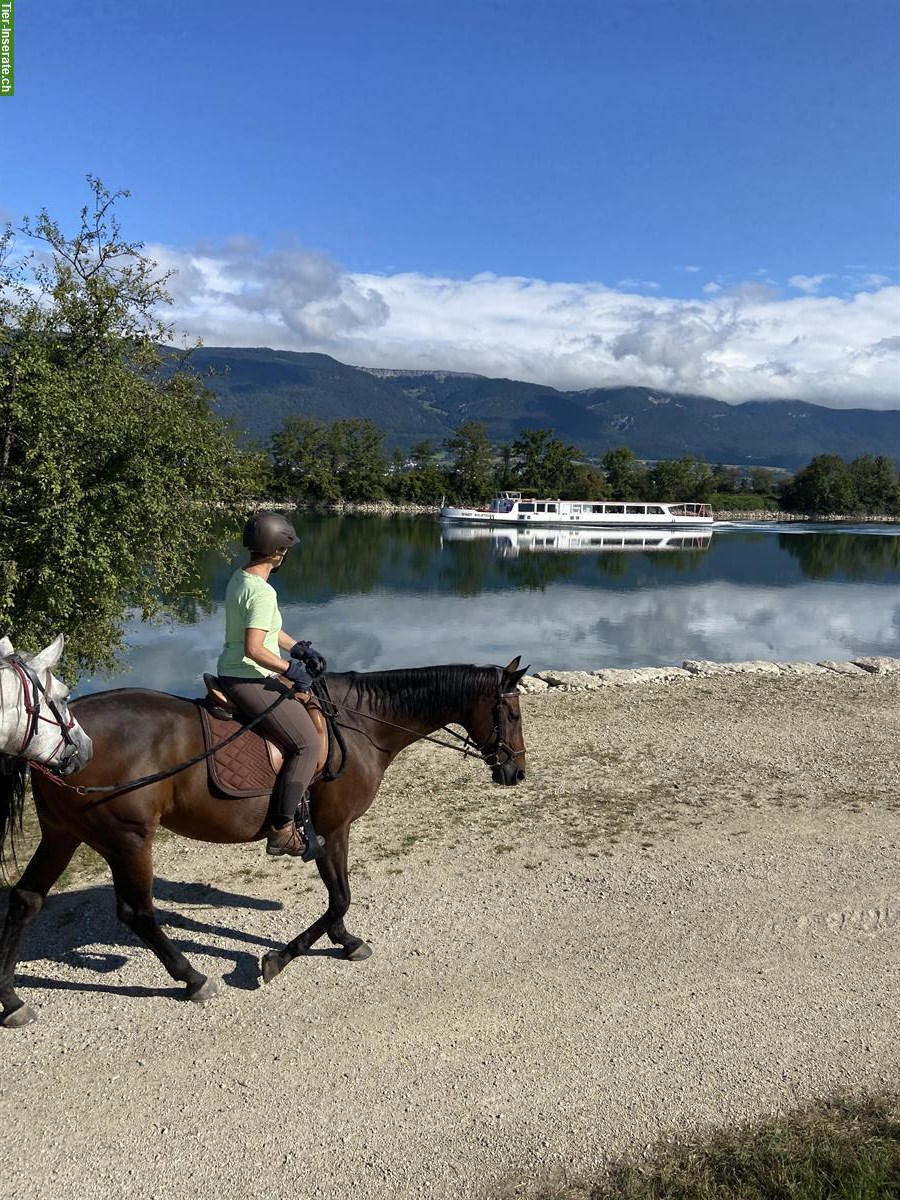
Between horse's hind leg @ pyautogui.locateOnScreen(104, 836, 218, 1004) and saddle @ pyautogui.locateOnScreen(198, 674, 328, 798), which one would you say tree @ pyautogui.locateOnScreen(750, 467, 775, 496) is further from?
horse's hind leg @ pyautogui.locateOnScreen(104, 836, 218, 1004)

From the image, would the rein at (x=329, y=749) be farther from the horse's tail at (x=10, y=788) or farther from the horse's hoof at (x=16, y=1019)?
the horse's hoof at (x=16, y=1019)

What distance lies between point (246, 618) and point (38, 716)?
1328 millimetres

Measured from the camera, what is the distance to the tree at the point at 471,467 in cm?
10956

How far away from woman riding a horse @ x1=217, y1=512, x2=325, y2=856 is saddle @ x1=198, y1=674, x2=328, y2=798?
→ 0.07 meters

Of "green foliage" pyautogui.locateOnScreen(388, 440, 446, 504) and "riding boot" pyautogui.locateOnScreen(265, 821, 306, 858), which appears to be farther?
"green foliage" pyautogui.locateOnScreen(388, 440, 446, 504)

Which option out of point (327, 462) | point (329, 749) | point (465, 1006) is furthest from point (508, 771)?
point (327, 462)

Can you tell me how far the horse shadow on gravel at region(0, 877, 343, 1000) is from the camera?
17.6ft

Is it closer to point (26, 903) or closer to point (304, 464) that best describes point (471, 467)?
point (304, 464)

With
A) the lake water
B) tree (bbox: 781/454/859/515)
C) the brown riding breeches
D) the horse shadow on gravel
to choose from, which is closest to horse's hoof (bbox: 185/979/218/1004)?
the horse shadow on gravel

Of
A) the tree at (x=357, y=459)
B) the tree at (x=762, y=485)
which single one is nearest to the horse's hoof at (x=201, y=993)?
the tree at (x=357, y=459)

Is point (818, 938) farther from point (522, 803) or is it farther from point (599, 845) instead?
point (522, 803)

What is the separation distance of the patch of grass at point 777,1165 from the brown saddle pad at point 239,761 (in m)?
2.83

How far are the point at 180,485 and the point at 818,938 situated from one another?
8.50m

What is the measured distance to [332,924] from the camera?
5637 mm
